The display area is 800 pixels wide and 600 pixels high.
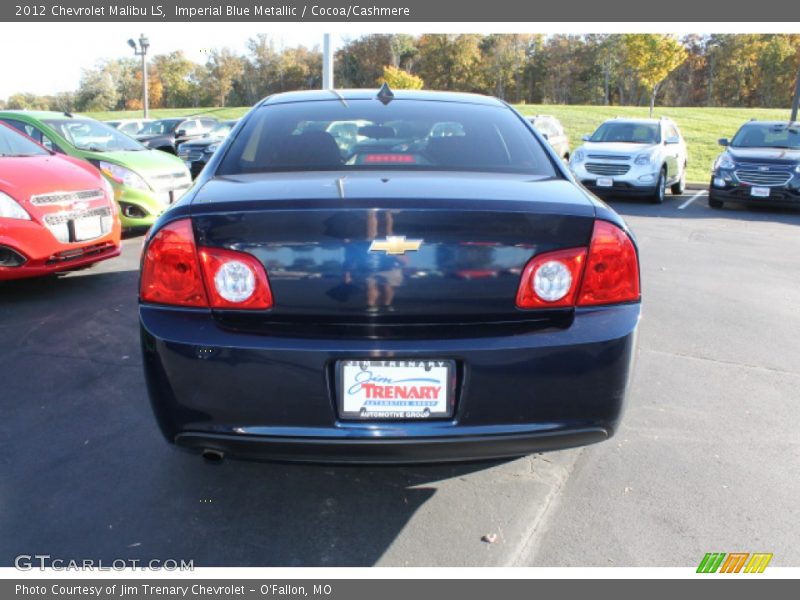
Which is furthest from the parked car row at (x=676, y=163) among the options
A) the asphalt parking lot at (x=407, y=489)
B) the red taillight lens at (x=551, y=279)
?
the red taillight lens at (x=551, y=279)

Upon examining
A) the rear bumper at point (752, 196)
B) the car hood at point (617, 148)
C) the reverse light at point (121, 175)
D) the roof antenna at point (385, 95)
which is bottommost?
the rear bumper at point (752, 196)

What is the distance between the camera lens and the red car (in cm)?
504

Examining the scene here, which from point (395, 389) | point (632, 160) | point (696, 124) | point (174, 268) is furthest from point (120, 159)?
point (696, 124)

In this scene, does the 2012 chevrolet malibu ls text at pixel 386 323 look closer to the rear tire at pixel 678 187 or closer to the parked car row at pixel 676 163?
the parked car row at pixel 676 163

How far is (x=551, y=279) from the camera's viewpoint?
2119mm

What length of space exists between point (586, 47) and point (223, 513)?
227ft

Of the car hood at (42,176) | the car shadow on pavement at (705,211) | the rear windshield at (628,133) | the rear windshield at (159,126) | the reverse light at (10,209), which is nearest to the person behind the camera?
the reverse light at (10,209)

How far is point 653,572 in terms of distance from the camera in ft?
7.33

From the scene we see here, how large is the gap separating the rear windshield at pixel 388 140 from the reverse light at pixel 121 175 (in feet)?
16.3

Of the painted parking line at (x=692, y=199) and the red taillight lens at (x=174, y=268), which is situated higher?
the red taillight lens at (x=174, y=268)

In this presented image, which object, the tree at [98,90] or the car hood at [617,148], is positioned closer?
the car hood at [617,148]

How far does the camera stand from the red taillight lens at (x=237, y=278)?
6.83 feet

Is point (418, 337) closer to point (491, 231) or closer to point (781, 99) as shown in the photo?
point (491, 231)

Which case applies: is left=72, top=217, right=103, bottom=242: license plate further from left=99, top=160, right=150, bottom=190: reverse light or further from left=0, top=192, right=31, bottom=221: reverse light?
left=99, top=160, right=150, bottom=190: reverse light
